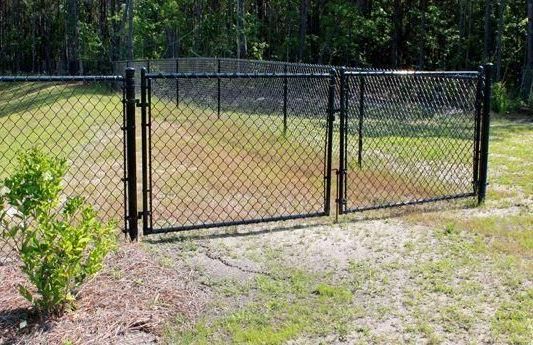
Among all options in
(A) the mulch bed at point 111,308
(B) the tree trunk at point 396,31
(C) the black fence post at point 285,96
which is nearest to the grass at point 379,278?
(A) the mulch bed at point 111,308

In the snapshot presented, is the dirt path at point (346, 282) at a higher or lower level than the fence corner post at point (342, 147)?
lower

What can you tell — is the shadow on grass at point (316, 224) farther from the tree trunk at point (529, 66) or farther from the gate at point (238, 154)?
the tree trunk at point (529, 66)

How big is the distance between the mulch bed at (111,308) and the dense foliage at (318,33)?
16.4 metres

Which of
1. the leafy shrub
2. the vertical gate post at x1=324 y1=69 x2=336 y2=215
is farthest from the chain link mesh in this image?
the leafy shrub

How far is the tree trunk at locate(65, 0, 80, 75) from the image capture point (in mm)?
27094

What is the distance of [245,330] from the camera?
330 centimetres

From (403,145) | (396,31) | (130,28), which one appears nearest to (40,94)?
(130,28)

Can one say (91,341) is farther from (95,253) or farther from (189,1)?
(189,1)

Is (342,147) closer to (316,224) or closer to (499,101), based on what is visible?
(316,224)

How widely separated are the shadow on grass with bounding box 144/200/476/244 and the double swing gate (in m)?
0.07

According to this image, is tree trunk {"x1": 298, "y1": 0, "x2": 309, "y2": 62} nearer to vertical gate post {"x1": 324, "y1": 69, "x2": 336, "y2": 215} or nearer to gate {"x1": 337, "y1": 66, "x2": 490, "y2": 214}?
gate {"x1": 337, "y1": 66, "x2": 490, "y2": 214}

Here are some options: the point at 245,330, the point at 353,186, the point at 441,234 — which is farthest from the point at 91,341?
the point at 353,186

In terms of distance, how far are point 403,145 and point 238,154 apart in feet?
8.36

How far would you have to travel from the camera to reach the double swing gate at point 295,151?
5.17 m
